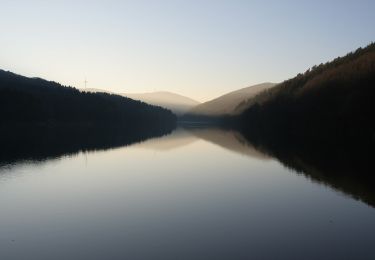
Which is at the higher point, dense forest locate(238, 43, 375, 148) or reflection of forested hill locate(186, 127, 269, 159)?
dense forest locate(238, 43, 375, 148)

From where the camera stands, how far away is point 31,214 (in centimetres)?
2472

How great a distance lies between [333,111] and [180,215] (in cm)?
9296

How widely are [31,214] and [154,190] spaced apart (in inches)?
427

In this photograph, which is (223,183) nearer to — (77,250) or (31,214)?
(31,214)

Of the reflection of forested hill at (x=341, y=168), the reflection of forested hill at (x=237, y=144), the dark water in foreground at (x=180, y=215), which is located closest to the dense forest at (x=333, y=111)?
the reflection of forested hill at (x=237, y=144)

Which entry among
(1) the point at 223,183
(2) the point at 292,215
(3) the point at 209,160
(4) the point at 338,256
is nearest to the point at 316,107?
(3) the point at 209,160

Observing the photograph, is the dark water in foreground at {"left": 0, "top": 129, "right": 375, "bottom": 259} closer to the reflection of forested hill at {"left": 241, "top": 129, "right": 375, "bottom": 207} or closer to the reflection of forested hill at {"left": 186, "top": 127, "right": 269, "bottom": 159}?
the reflection of forested hill at {"left": 241, "top": 129, "right": 375, "bottom": 207}

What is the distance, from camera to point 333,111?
108 meters

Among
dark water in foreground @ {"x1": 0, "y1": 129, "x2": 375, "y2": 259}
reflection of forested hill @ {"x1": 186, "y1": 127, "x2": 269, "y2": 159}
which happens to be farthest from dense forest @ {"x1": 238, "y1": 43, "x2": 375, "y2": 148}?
dark water in foreground @ {"x1": 0, "y1": 129, "x2": 375, "y2": 259}

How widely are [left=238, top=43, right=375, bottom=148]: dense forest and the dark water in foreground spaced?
41.0m

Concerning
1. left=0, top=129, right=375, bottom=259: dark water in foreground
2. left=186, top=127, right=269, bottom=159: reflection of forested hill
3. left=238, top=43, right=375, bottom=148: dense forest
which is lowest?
left=0, top=129, right=375, bottom=259: dark water in foreground

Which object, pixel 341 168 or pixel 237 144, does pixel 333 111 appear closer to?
pixel 237 144

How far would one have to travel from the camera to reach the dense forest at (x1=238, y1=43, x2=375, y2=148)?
89.3 metres

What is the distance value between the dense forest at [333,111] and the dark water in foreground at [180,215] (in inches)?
1614
